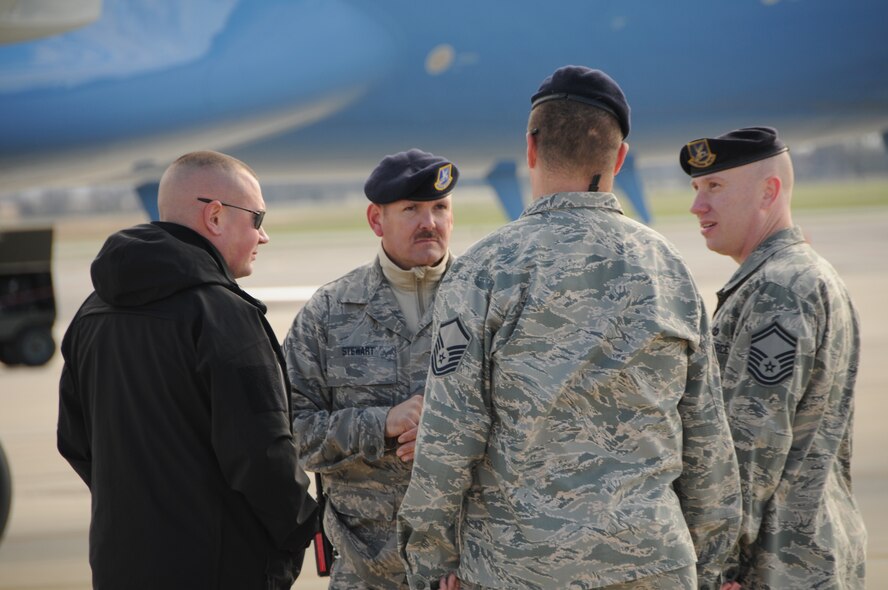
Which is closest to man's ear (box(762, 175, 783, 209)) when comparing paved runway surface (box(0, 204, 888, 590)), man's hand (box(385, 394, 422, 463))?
man's hand (box(385, 394, 422, 463))

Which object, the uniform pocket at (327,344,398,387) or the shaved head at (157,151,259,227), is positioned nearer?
the shaved head at (157,151,259,227)

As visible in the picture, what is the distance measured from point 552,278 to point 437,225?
3.17ft

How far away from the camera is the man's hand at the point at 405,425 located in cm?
258

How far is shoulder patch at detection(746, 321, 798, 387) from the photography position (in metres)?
2.32

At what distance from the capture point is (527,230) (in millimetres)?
2002

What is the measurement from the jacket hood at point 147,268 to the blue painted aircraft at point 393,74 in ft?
20.4

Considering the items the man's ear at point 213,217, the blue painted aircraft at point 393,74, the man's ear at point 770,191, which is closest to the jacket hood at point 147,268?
the man's ear at point 213,217

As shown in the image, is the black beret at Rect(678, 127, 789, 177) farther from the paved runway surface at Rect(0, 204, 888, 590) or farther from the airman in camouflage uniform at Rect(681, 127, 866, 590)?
the paved runway surface at Rect(0, 204, 888, 590)

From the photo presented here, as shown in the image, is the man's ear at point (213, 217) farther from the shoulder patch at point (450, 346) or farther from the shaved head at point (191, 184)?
the shoulder patch at point (450, 346)

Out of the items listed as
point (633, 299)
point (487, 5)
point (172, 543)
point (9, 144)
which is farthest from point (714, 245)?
point (9, 144)

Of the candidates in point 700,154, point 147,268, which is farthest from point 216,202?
point 700,154

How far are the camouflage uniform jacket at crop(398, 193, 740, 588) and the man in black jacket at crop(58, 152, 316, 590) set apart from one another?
0.34 metres

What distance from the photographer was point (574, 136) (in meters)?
2.01

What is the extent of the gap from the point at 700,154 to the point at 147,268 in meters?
1.38
